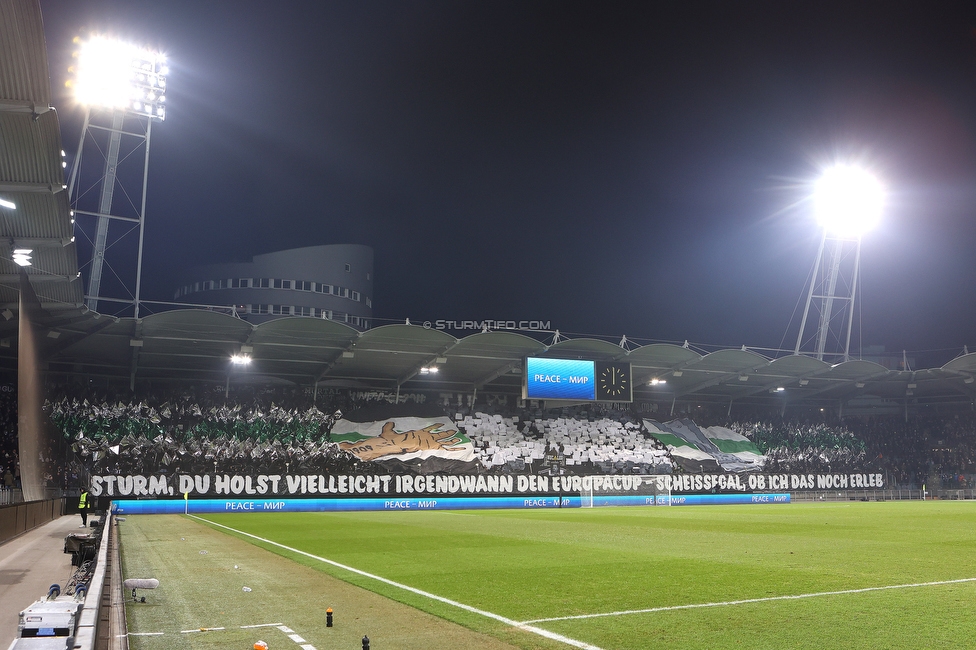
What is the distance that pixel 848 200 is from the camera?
49688mm

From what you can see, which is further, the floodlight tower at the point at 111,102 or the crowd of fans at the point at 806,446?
the crowd of fans at the point at 806,446

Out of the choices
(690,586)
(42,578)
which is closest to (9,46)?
(42,578)

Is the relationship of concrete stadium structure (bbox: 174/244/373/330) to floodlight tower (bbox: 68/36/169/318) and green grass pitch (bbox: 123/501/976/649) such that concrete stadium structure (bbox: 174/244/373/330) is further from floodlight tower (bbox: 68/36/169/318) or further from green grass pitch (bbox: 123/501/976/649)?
green grass pitch (bbox: 123/501/976/649)

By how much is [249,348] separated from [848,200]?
126 ft

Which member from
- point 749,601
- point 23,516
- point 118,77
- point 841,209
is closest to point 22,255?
point 23,516

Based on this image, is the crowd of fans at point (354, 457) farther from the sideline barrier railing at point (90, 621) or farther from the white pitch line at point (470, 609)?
the sideline barrier railing at point (90, 621)

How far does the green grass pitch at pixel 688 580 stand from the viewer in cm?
721

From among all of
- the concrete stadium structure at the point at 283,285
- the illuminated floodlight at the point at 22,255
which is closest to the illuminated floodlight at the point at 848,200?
the concrete stadium structure at the point at 283,285

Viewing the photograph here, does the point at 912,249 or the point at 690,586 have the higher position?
the point at 912,249

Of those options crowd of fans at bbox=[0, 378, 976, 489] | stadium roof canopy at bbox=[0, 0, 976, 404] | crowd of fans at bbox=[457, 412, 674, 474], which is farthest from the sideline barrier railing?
crowd of fans at bbox=[457, 412, 674, 474]

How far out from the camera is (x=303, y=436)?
138ft

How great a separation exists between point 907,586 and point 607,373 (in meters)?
33.9

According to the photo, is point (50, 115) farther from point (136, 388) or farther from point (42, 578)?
point (136, 388)

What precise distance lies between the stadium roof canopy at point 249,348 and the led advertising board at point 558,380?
0.92m
